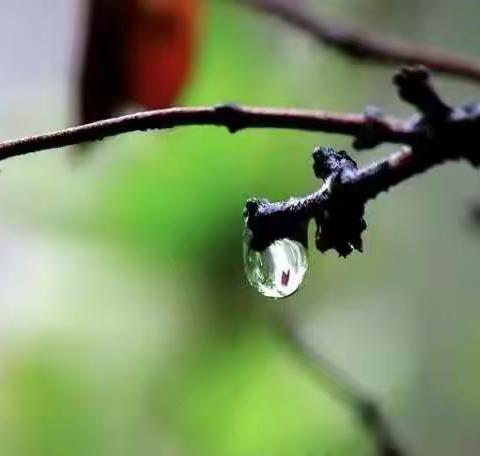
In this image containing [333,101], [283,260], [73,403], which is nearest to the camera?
[283,260]

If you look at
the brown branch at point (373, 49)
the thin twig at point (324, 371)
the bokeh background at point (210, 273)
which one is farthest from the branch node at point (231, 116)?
the bokeh background at point (210, 273)

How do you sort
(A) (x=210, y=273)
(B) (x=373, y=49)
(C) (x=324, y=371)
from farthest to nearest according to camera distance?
1. (A) (x=210, y=273)
2. (C) (x=324, y=371)
3. (B) (x=373, y=49)

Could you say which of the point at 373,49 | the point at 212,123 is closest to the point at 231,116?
the point at 212,123

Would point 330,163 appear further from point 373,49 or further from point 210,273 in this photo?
point 210,273

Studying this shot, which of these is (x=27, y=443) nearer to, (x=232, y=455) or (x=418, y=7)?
(x=232, y=455)

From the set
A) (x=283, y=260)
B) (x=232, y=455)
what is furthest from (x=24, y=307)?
(x=283, y=260)

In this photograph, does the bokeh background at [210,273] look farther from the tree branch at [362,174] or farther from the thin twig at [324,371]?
the tree branch at [362,174]

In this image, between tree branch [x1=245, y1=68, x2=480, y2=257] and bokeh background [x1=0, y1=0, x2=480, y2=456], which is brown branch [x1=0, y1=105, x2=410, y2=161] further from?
bokeh background [x1=0, y1=0, x2=480, y2=456]

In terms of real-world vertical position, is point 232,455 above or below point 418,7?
below
